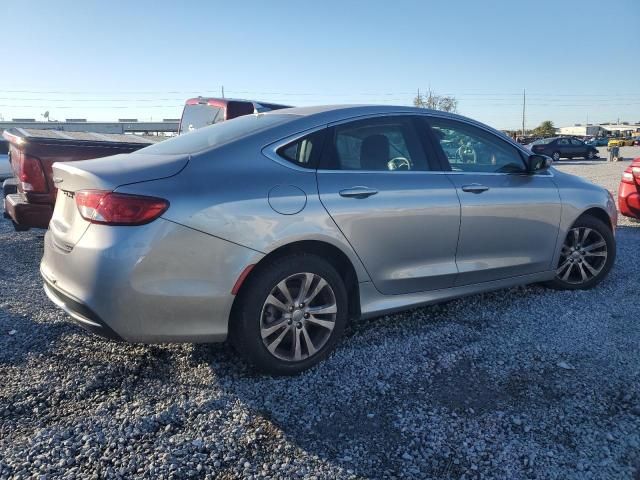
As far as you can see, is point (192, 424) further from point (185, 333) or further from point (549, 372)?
point (549, 372)

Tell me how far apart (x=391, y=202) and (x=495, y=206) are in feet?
3.34

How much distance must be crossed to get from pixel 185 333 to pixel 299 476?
1.00 m

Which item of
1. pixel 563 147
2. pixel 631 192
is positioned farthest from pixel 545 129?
pixel 631 192

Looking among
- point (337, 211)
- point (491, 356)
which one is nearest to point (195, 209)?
point (337, 211)

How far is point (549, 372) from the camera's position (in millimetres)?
3076

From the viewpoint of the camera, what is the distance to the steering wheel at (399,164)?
348 cm

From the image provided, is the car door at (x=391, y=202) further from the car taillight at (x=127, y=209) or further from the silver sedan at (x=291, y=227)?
the car taillight at (x=127, y=209)

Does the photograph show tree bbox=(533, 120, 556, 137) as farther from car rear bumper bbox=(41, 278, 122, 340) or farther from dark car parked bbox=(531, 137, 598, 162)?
car rear bumper bbox=(41, 278, 122, 340)

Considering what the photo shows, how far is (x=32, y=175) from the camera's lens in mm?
4883

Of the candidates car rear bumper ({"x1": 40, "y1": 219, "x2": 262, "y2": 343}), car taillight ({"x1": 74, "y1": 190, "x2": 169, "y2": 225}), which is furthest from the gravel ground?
car taillight ({"x1": 74, "y1": 190, "x2": 169, "y2": 225})

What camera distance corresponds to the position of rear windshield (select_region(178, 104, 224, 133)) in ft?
28.6

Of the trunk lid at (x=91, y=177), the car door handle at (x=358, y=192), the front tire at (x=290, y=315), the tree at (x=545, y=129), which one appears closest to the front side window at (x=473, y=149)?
the car door handle at (x=358, y=192)

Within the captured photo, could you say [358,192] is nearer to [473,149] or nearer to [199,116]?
[473,149]

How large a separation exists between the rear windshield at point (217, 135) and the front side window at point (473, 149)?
1225 mm
